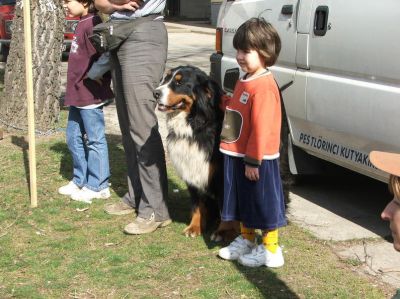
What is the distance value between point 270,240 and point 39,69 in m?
4.61

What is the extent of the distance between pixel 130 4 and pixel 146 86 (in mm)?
588

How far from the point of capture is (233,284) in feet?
12.0

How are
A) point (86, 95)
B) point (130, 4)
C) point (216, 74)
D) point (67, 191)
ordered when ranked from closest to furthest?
1. point (130, 4)
2. point (86, 95)
3. point (67, 191)
4. point (216, 74)

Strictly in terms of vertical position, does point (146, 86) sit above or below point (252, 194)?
above

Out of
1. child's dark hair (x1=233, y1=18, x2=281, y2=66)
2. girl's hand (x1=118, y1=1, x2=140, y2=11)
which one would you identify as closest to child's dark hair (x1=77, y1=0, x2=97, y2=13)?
girl's hand (x1=118, y1=1, x2=140, y2=11)

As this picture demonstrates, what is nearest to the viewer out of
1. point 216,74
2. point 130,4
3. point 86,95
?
point 130,4

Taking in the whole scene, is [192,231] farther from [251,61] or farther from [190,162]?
[251,61]

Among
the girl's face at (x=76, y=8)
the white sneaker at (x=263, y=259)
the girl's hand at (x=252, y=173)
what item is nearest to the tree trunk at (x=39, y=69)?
the girl's face at (x=76, y=8)

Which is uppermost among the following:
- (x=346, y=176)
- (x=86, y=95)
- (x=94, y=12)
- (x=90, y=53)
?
(x=94, y=12)

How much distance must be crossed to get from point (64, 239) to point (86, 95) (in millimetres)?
1269

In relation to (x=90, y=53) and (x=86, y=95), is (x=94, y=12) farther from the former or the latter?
(x=86, y=95)

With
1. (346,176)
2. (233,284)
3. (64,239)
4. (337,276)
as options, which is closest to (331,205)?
(346,176)

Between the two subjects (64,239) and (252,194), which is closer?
(252,194)

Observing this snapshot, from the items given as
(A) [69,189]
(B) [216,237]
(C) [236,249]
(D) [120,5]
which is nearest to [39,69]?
(A) [69,189]
